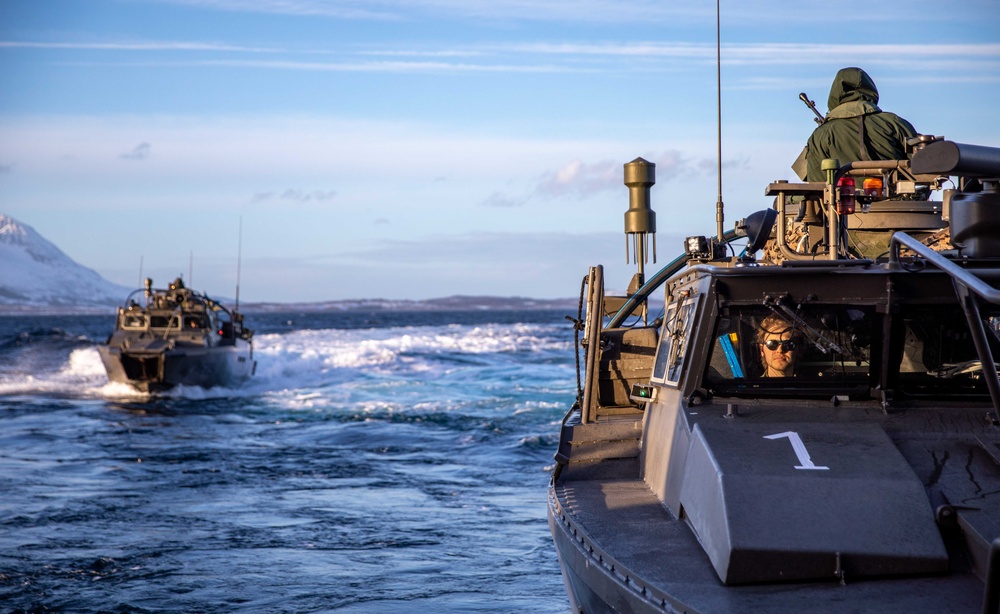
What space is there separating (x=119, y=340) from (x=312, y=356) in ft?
36.9

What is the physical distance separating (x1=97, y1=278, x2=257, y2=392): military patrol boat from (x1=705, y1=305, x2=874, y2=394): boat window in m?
25.2

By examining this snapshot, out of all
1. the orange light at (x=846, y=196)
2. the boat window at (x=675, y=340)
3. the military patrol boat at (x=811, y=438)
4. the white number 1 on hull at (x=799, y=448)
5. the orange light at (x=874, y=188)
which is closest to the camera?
the military patrol boat at (x=811, y=438)

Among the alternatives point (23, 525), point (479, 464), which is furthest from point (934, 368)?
point (479, 464)

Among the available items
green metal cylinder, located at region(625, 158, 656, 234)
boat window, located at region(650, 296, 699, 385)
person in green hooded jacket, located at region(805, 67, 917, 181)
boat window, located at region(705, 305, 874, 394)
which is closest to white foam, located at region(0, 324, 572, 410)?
green metal cylinder, located at region(625, 158, 656, 234)

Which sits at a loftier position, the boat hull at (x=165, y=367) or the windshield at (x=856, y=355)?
the windshield at (x=856, y=355)

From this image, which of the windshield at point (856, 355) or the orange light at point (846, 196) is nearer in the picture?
the windshield at point (856, 355)

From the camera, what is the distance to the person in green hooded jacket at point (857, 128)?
9.22m

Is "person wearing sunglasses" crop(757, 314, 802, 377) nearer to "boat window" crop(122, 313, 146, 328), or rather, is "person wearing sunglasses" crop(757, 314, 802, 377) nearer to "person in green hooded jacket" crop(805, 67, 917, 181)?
"person in green hooded jacket" crop(805, 67, 917, 181)

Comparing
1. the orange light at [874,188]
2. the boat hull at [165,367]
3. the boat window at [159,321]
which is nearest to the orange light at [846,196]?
the orange light at [874,188]

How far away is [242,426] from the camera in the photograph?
23.2m

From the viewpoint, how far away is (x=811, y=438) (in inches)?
197

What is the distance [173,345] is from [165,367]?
2.12ft

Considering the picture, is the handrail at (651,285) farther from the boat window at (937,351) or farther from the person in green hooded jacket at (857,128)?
the boat window at (937,351)

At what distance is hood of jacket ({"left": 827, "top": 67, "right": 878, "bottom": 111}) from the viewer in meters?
9.37
